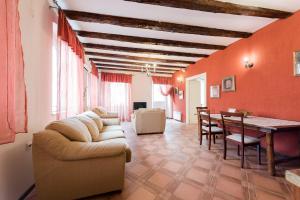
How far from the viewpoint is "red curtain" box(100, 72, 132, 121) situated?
300 inches

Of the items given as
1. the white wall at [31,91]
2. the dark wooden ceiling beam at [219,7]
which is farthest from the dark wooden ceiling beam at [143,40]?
the dark wooden ceiling beam at [219,7]

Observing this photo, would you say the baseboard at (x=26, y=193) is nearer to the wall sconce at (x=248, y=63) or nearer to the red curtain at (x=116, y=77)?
the wall sconce at (x=248, y=63)

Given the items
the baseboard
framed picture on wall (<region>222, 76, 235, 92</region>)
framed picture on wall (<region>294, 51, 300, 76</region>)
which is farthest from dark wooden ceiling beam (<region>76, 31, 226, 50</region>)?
the baseboard

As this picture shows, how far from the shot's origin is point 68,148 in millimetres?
1594

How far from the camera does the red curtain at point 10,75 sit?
1.21 m

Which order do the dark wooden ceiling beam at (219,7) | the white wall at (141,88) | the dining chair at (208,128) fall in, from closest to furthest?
the dark wooden ceiling beam at (219,7) → the dining chair at (208,128) → the white wall at (141,88)

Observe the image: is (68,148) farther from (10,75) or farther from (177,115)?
(177,115)

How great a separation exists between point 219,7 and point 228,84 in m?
2.37

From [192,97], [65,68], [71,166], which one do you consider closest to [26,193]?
[71,166]

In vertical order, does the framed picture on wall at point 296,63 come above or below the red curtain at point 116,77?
below

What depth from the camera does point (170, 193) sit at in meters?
1.81

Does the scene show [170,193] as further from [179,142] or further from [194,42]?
[194,42]

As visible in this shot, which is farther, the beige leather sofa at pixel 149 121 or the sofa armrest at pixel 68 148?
the beige leather sofa at pixel 149 121

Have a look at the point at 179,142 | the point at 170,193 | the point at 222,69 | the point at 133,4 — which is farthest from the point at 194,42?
the point at 170,193
